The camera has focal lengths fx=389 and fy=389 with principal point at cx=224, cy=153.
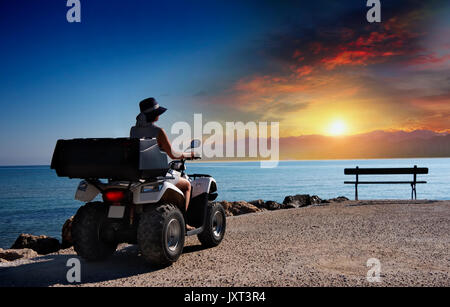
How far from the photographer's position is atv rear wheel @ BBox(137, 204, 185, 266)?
5.92 m

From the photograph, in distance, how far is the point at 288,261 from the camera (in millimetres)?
6633

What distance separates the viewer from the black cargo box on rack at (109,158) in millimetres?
5660

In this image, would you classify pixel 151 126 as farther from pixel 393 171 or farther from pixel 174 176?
pixel 393 171

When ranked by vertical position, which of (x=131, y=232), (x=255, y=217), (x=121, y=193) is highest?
(x=121, y=193)

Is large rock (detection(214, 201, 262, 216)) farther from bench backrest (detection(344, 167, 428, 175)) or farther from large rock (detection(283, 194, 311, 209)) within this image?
bench backrest (detection(344, 167, 428, 175))

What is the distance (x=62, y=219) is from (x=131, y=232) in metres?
25.0

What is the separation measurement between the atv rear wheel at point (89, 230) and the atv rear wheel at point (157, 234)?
997mm

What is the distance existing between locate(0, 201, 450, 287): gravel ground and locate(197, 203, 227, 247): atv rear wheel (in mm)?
172

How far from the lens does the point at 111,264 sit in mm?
6668

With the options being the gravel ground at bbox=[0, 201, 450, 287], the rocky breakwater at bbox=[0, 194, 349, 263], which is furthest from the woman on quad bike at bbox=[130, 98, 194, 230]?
the rocky breakwater at bbox=[0, 194, 349, 263]

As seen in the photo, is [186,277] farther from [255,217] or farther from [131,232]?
[255,217]

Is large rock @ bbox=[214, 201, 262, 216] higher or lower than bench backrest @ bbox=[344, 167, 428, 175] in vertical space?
lower

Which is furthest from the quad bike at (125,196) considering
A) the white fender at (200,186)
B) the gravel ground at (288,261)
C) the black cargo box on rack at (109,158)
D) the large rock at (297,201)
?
the large rock at (297,201)
